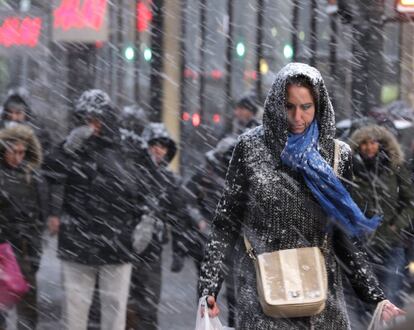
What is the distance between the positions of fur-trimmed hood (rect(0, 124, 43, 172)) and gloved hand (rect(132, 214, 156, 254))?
3.02 ft

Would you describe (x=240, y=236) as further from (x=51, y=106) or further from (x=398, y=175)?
(x=51, y=106)

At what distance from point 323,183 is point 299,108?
322 millimetres

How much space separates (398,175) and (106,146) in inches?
106

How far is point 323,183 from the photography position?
391cm

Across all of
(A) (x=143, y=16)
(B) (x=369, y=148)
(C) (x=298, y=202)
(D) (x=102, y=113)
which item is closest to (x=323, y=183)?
(C) (x=298, y=202)

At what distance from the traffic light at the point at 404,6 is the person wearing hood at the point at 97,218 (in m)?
5.12

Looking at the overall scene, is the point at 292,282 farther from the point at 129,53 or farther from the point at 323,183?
the point at 129,53

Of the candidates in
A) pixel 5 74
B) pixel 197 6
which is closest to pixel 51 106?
pixel 5 74

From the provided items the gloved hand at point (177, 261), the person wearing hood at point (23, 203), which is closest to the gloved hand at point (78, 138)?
the person wearing hood at point (23, 203)

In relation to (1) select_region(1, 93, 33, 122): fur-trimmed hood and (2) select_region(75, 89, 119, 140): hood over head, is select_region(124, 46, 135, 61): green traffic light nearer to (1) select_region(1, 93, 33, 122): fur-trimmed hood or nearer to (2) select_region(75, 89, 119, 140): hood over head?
(1) select_region(1, 93, 33, 122): fur-trimmed hood

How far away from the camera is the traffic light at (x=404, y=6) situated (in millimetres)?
11289

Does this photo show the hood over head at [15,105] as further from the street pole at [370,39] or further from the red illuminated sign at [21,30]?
the red illuminated sign at [21,30]

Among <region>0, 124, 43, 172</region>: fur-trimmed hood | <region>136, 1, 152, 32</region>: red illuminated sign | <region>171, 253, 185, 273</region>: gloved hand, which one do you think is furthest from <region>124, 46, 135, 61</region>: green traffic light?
<region>0, 124, 43, 172</region>: fur-trimmed hood

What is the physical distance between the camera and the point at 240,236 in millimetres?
4203
